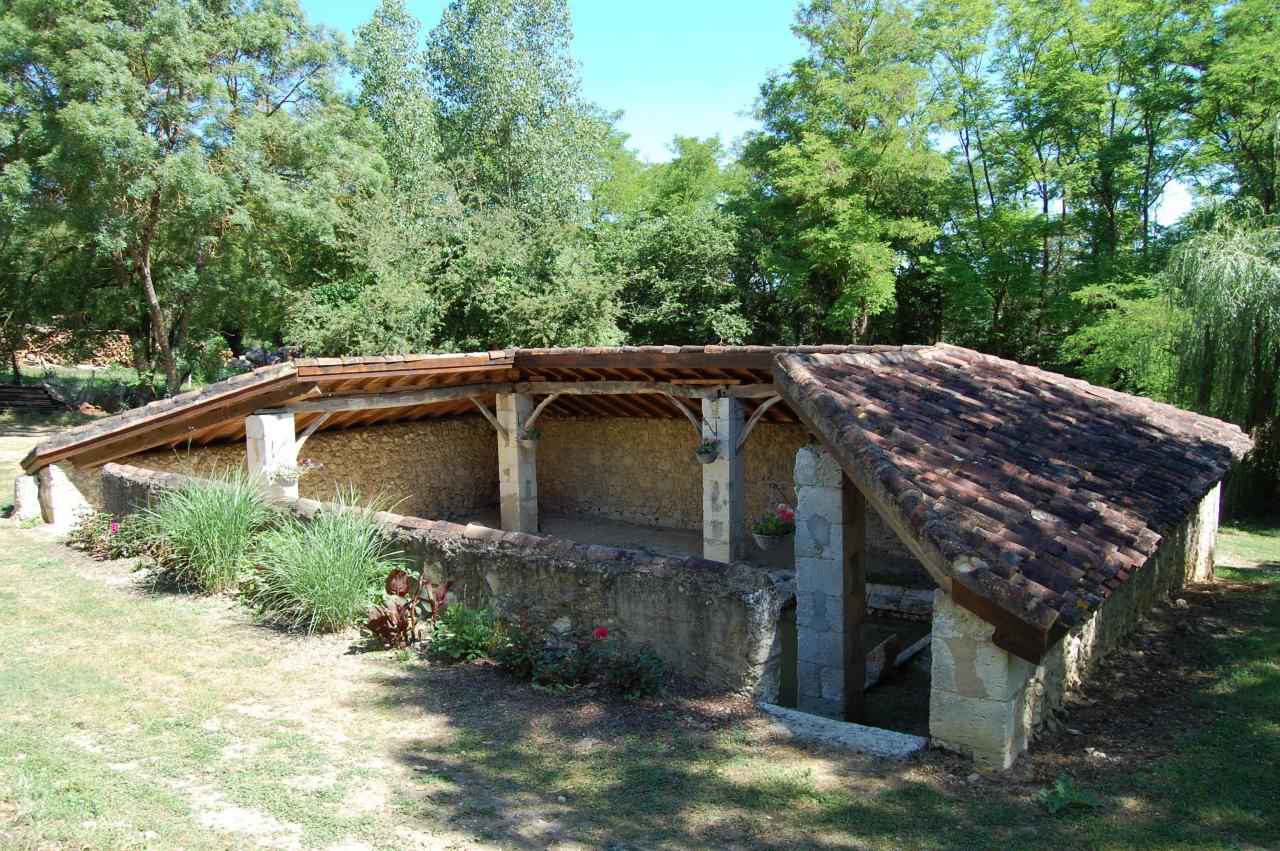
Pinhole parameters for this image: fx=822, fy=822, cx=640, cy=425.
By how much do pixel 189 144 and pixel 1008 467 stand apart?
653 inches

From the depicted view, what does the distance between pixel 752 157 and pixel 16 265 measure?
18.5m

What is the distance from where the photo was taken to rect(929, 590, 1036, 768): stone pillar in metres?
4.13

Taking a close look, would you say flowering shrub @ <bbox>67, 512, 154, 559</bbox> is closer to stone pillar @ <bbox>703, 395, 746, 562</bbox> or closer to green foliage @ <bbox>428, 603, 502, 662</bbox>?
green foliage @ <bbox>428, 603, 502, 662</bbox>

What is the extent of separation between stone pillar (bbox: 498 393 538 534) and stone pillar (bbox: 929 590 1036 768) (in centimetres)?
863

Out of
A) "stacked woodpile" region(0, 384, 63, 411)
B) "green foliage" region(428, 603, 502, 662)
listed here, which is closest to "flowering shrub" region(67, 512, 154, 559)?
"green foliage" region(428, 603, 502, 662)

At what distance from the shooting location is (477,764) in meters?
3.95

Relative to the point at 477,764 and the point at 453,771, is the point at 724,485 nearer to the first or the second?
the point at 477,764

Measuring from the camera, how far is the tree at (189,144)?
14.9 meters

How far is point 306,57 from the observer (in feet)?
60.1

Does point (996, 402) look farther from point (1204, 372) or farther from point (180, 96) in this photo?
point (180, 96)

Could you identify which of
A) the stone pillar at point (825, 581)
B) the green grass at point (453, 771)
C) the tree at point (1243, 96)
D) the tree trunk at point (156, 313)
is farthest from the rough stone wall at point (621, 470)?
the tree at point (1243, 96)

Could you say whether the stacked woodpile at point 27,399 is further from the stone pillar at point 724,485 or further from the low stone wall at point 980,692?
the low stone wall at point 980,692

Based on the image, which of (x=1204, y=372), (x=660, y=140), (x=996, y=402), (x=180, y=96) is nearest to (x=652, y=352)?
(x=996, y=402)

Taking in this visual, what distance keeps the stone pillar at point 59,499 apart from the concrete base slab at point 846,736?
25.6ft
